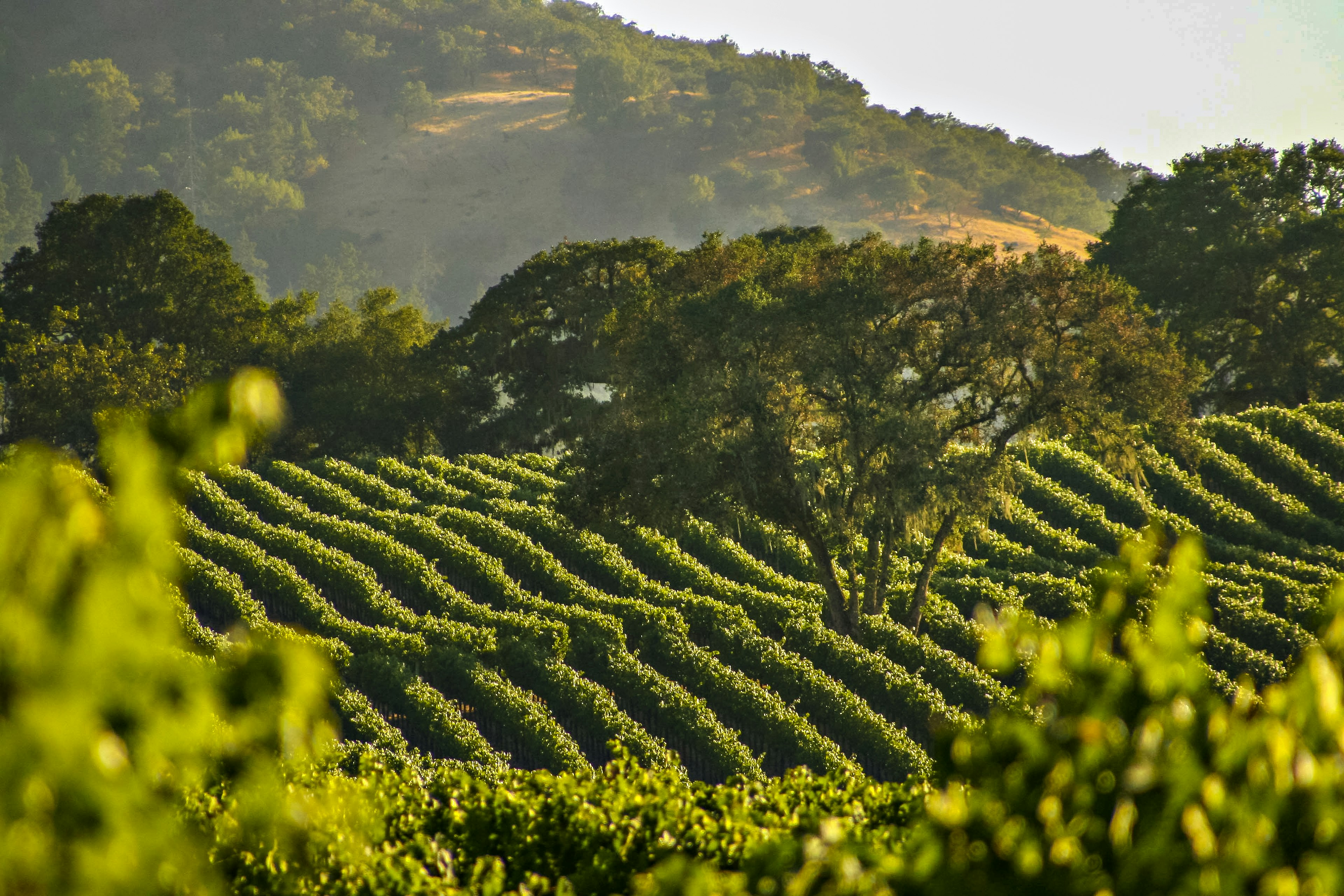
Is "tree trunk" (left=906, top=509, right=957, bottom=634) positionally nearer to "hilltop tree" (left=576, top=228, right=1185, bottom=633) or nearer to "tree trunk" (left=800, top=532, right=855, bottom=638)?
"hilltop tree" (left=576, top=228, right=1185, bottom=633)

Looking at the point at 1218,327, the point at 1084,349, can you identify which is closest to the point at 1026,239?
the point at 1218,327

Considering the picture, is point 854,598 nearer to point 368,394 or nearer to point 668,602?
point 668,602

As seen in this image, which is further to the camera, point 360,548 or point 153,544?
point 360,548

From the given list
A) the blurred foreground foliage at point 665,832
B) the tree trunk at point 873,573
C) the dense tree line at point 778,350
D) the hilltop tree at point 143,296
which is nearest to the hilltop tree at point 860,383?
the dense tree line at point 778,350

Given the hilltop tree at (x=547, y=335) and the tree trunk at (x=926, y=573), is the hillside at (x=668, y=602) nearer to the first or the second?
the tree trunk at (x=926, y=573)

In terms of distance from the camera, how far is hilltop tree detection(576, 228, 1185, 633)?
803 inches

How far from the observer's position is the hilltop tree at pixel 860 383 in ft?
66.9

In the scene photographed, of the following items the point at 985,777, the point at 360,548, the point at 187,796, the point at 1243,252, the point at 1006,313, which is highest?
the point at 1243,252

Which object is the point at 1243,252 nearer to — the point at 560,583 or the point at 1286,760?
the point at 560,583

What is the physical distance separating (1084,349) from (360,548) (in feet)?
63.4

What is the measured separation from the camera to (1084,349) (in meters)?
21.5

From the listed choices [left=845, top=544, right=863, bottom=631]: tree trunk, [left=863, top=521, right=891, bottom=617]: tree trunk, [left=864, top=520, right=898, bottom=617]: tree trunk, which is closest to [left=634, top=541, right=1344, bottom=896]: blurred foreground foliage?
[left=863, top=521, right=891, bottom=617]: tree trunk

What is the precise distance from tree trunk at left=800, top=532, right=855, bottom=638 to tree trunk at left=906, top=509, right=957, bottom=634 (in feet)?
6.21

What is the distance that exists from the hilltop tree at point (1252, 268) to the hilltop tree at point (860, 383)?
23.2 metres
